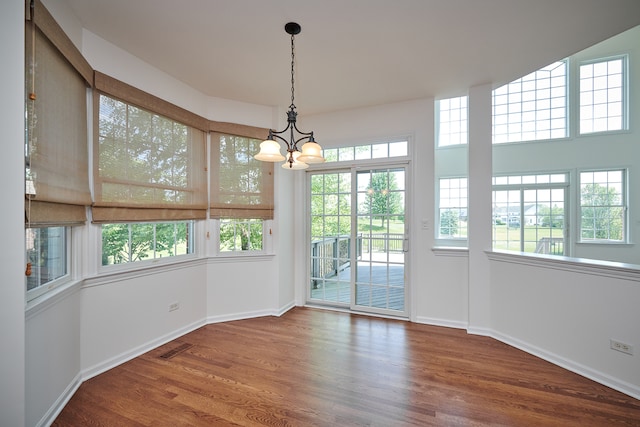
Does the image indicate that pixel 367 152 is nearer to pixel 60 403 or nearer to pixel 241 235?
pixel 241 235

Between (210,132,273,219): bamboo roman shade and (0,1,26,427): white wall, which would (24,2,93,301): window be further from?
(210,132,273,219): bamboo roman shade

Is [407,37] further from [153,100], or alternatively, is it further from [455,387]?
[455,387]

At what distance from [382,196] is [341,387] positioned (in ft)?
7.75

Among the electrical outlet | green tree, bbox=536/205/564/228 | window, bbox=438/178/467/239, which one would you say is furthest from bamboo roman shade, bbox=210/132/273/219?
green tree, bbox=536/205/564/228

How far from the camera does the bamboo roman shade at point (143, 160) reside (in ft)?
7.58

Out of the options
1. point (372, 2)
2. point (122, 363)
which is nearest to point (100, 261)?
point (122, 363)

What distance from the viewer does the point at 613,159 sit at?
17.4 feet

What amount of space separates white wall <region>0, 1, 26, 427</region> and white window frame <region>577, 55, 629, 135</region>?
816 cm

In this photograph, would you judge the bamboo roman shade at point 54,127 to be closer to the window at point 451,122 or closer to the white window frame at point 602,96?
the window at point 451,122

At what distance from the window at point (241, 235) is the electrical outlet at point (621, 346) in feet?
11.7

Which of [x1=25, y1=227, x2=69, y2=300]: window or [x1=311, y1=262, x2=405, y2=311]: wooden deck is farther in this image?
[x1=311, y1=262, x2=405, y2=311]: wooden deck

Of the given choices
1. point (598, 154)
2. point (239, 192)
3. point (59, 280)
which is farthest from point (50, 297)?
point (598, 154)

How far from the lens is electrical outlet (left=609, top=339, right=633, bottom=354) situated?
6.77ft

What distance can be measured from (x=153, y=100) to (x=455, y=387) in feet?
12.2
